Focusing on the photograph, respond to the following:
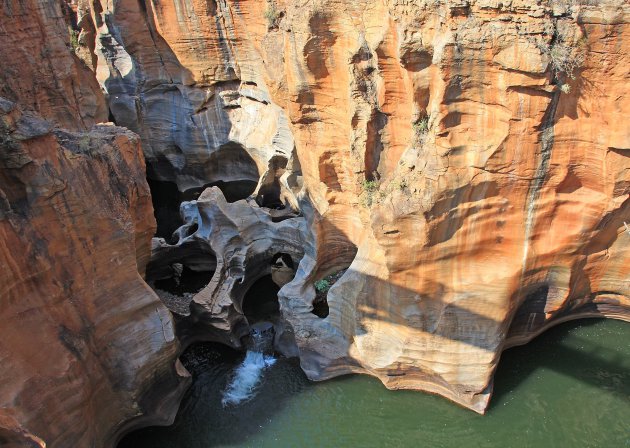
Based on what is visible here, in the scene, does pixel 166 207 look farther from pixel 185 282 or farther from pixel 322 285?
pixel 322 285

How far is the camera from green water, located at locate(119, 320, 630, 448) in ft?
30.1

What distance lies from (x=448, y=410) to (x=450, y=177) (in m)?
4.52

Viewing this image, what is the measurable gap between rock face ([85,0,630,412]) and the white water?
3.14 feet

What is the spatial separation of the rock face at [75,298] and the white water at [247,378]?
105 centimetres

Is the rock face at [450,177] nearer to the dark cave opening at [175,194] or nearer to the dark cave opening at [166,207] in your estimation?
the dark cave opening at [166,207]

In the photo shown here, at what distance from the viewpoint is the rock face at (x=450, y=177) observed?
7328mm

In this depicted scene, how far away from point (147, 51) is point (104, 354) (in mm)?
12933

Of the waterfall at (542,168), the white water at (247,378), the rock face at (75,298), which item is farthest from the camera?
the white water at (247,378)

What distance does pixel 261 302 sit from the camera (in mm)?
13312

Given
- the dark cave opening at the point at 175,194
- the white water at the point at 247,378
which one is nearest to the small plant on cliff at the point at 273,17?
the white water at the point at 247,378

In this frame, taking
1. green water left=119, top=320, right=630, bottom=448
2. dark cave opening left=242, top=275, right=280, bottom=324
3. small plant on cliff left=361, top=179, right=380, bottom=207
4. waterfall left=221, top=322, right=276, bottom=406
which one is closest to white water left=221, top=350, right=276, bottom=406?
waterfall left=221, top=322, right=276, bottom=406

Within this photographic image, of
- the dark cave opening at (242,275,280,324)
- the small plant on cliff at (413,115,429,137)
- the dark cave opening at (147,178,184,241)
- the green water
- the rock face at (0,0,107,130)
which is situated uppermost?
the rock face at (0,0,107,130)

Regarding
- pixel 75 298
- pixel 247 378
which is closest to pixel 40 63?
pixel 75 298

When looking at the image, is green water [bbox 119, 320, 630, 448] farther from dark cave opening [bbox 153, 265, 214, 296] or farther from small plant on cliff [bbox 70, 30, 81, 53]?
small plant on cliff [bbox 70, 30, 81, 53]
